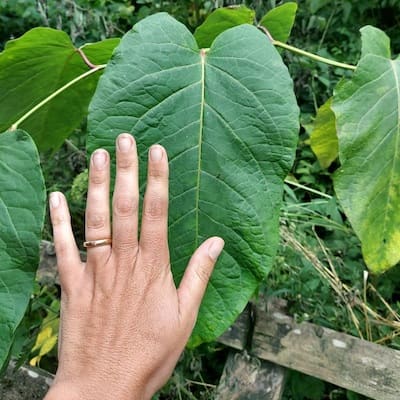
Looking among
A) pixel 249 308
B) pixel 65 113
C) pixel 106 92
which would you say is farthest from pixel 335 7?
pixel 106 92

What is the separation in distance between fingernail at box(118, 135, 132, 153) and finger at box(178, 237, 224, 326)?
0.11 meters

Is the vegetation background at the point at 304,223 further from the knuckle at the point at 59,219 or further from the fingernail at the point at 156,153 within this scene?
the fingernail at the point at 156,153

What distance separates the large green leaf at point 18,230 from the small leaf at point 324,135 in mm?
435

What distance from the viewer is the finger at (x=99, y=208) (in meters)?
0.52

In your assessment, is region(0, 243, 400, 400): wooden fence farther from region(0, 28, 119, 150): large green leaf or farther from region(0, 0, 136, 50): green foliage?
region(0, 0, 136, 50): green foliage

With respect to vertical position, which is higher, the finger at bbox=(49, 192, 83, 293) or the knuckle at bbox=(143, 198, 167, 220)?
the knuckle at bbox=(143, 198, 167, 220)

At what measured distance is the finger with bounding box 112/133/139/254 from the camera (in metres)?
0.51

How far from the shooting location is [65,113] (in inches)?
30.9

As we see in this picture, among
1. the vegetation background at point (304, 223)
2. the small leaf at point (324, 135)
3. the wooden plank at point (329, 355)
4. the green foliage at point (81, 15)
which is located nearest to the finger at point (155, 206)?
the small leaf at point (324, 135)

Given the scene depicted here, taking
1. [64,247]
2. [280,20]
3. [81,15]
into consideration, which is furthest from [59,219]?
[81,15]

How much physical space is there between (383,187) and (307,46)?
1.72 meters

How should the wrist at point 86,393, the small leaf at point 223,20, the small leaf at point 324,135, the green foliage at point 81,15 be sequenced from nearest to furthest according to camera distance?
the wrist at point 86,393
the small leaf at point 223,20
the small leaf at point 324,135
the green foliage at point 81,15

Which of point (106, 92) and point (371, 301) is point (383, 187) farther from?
point (371, 301)

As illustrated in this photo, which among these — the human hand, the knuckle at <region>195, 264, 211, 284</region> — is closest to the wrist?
the human hand
